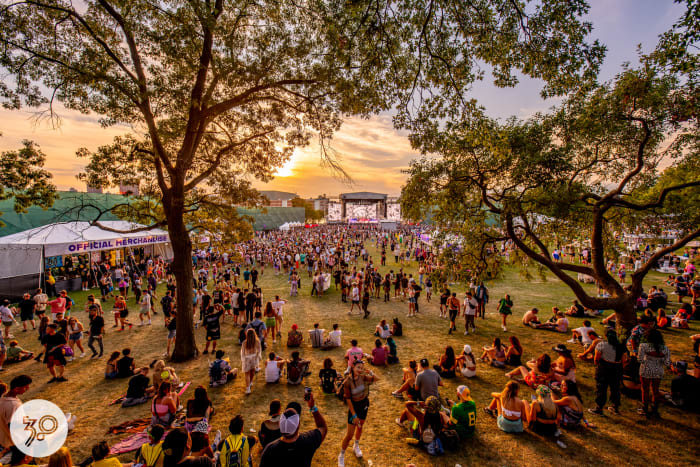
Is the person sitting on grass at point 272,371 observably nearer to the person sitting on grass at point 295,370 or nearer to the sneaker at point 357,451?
the person sitting on grass at point 295,370

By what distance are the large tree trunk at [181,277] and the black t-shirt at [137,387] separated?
2141 mm

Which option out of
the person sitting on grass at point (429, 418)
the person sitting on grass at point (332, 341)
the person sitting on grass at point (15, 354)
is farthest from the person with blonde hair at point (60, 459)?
the person sitting on grass at point (15, 354)

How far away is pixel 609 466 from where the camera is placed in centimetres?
460

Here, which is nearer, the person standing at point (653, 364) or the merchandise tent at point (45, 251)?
the person standing at point (653, 364)

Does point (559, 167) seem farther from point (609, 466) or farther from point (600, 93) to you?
point (609, 466)

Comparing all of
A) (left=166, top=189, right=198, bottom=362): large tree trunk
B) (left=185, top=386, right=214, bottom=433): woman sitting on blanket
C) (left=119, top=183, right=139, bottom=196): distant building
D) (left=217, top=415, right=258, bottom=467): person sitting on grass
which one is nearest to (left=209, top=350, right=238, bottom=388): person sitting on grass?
(left=166, top=189, right=198, bottom=362): large tree trunk

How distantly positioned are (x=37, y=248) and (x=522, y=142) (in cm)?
2345

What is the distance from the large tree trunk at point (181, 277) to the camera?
333 inches

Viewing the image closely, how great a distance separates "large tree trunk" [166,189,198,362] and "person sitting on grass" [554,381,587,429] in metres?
9.71

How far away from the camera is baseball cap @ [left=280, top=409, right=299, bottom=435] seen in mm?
3066

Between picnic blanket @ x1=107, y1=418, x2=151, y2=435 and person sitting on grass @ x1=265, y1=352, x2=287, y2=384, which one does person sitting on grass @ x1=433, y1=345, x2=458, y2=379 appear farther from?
picnic blanket @ x1=107, y1=418, x2=151, y2=435

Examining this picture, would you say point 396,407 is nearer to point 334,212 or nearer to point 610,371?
point 610,371

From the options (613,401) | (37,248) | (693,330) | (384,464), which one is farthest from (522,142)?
(37,248)

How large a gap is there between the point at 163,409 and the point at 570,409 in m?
7.72
